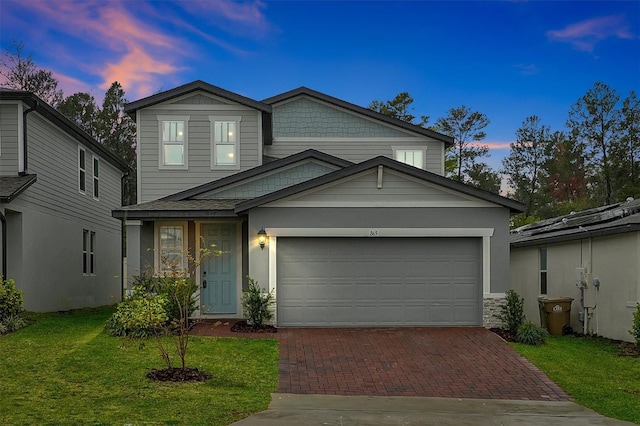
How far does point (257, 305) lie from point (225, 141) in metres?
6.01

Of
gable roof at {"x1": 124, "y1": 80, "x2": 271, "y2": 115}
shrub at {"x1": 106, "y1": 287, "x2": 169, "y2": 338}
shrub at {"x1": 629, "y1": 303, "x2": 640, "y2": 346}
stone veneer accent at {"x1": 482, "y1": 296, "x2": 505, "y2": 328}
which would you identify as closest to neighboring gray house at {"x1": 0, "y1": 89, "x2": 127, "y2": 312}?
gable roof at {"x1": 124, "y1": 80, "x2": 271, "y2": 115}

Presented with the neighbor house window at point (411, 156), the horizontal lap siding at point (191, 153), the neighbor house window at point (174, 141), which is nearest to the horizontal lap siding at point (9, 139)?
the horizontal lap siding at point (191, 153)

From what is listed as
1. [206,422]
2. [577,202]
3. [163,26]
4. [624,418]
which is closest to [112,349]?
[206,422]

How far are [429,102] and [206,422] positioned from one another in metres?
32.3

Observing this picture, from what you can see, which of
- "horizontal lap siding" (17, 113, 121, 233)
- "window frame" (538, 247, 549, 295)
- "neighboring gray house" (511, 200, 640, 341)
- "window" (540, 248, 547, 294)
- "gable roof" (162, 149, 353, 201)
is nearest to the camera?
"neighboring gray house" (511, 200, 640, 341)

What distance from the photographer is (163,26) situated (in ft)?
54.4

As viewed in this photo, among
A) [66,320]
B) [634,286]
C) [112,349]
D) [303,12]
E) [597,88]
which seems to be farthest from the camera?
[597,88]

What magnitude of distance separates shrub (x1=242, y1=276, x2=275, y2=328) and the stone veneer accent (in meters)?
4.88

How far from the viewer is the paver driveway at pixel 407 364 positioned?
9023 mm

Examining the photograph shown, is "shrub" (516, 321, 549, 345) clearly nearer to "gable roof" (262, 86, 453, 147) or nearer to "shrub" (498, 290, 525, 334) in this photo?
"shrub" (498, 290, 525, 334)

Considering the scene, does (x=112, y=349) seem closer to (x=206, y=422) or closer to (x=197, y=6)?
(x=206, y=422)

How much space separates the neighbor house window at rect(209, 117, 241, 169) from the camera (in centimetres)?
1730

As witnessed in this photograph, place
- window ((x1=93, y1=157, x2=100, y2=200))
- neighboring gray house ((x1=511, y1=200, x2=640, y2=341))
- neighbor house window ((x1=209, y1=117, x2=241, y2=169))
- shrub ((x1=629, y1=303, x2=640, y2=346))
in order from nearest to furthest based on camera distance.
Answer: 1. shrub ((x1=629, y1=303, x2=640, y2=346))
2. neighboring gray house ((x1=511, y1=200, x2=640, y2=341))
3. neighbor house window ((x1=209, y1=117, x2=241, y2=169))
4. window ((x1=93, y1=157, x2=100, y2=200))

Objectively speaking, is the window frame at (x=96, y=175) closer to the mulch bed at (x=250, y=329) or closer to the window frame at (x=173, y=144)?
the window frame at (x=173, y=144)
